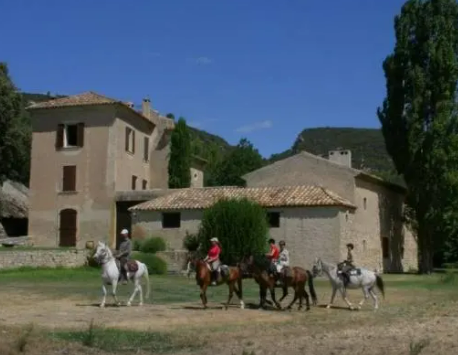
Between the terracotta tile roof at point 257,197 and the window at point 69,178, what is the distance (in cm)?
585

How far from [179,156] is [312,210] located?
14111 mm

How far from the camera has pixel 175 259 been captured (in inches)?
1624

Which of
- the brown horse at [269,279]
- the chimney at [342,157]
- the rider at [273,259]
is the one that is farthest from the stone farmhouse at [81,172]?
the brown horse at [269,279]

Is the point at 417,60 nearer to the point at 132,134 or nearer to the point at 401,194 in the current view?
the point at 401,194

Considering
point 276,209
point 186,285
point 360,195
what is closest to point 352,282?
point 186,285

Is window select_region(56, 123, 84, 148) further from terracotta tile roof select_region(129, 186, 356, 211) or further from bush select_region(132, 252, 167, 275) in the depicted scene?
bush select_region(132, 252, 167, 275)

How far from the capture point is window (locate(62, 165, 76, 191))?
1881 inches

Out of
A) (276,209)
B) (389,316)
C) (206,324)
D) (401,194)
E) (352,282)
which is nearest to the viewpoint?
(206,324)

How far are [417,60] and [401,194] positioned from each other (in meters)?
10.1

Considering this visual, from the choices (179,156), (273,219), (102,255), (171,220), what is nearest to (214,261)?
(102,255)

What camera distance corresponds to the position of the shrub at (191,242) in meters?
41.9

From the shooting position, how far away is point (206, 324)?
1731 centimetres

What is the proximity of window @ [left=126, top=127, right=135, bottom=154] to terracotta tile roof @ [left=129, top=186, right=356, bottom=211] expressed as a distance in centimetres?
598

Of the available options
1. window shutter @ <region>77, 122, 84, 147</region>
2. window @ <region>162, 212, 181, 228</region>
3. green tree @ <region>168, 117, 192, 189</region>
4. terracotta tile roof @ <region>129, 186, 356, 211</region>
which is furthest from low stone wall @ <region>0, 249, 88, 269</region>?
green tree @ <region>168, 117, 192, 189</region>
